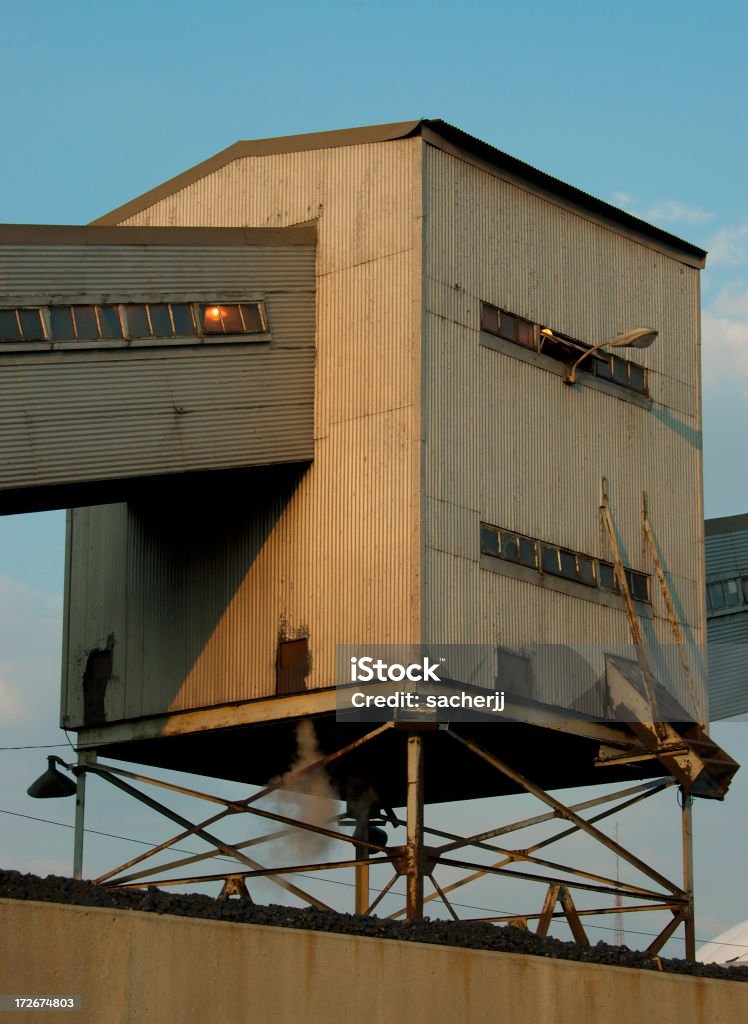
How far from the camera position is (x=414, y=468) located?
33500 mm

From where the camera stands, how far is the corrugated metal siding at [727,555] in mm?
48719

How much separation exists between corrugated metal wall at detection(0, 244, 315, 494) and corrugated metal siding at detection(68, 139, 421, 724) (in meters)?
0.77

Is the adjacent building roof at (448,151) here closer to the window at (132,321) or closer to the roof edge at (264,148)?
the roof edge at (264,148)

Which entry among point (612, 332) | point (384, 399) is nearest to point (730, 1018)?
point (384, 399)

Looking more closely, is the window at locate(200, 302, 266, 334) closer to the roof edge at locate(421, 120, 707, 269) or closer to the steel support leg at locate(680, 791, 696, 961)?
the roof edge at locate(421, 120, 707, 269)

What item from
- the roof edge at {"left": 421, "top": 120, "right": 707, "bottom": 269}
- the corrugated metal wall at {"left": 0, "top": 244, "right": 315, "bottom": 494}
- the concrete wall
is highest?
the roof edge at {"left": 421, "top": 120, "right": 707, "bottom": 269}

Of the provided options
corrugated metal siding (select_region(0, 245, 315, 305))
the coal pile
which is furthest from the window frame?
the coal pile

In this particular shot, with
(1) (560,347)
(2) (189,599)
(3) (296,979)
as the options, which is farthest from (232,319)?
(3) (296,979)

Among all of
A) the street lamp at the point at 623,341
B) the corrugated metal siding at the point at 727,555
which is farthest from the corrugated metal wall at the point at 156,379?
the corrugated metal siding at the point at 727,555

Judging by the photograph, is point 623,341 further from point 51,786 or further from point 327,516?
point 51,786

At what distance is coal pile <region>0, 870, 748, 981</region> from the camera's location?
26.0 m

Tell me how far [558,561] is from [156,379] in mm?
8911

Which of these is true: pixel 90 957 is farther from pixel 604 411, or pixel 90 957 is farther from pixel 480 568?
pixel 604 411

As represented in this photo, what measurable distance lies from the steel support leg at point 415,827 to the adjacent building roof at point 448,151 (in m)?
11.7
